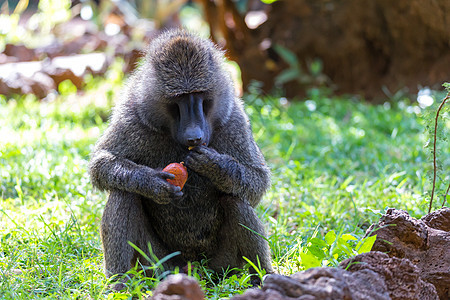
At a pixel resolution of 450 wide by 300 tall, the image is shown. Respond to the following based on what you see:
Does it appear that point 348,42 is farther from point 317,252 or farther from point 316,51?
point 317,252

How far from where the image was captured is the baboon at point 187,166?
121 inches

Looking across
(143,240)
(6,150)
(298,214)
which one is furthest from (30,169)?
(298,214)

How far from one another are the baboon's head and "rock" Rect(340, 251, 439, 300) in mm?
1073

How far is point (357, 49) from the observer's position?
318 inches

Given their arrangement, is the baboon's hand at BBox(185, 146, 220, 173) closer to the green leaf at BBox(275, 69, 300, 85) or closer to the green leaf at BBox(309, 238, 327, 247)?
the green leaf at BBox(309, 238, 327, 247)

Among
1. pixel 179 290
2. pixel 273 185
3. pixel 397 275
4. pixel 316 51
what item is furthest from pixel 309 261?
pixel 316 51

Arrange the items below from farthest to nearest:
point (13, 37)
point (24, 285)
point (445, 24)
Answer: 1. point (13, 37)
2. point (445, 24)
3. point (24, 285)

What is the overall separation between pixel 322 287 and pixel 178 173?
4.14 ft

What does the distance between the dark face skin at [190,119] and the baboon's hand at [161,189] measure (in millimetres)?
222

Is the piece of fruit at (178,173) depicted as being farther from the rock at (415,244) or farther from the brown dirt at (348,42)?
the brown dirt at (348,42)

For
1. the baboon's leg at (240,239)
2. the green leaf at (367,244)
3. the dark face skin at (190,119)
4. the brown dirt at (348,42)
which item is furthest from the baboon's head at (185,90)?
the brown dirt at (348,42)

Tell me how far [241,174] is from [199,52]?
0.77 meters

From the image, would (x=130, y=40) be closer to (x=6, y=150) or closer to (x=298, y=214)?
(x=6, y=150)

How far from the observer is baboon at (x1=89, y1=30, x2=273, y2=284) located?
10.1ft
